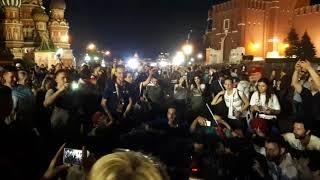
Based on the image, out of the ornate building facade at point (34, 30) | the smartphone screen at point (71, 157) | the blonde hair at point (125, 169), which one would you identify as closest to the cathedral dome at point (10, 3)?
the ornate building facade at point (34, 30)

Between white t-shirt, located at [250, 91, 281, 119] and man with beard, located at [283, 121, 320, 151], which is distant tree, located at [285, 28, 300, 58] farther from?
man with beard, located at [283, 121, 320, 151]

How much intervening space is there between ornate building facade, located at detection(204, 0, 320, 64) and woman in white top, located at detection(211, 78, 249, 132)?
5035cm

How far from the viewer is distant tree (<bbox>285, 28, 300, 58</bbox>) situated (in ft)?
168

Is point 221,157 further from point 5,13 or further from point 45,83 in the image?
point 5,13

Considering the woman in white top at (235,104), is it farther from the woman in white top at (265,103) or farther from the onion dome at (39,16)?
the onion dome at (39,16)

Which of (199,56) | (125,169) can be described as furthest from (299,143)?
(199,56)

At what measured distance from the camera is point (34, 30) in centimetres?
6031

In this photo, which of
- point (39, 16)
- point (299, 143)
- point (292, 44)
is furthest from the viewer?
point (39, 16)

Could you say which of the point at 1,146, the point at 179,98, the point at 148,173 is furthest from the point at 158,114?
the point at 148,173

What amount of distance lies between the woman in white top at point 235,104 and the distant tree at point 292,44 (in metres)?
44.5

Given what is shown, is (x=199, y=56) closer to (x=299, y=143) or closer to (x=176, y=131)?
(x=176, y=131)

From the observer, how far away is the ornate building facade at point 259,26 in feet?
193

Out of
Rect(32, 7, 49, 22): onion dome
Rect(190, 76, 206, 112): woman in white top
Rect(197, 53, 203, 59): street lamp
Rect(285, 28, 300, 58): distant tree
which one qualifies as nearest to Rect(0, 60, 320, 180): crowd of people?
Rect(190, 76, 206, 112): woman in white top

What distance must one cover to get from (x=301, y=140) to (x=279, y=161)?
0.91m
